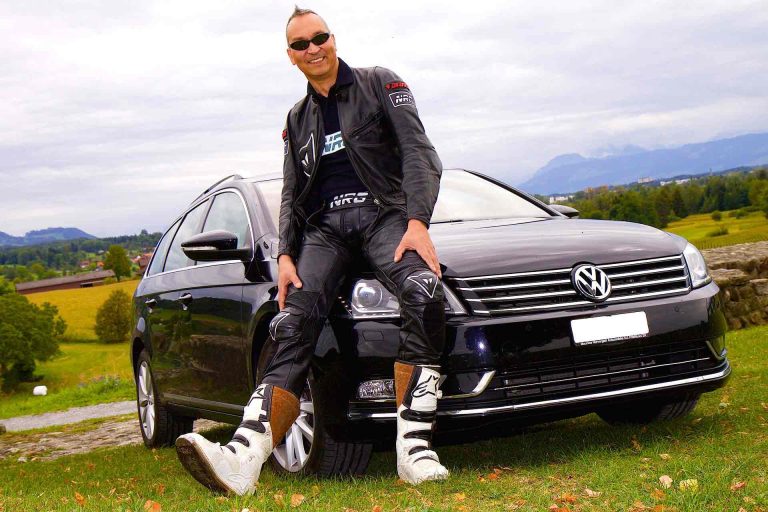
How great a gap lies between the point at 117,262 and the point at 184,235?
16064 centimetres

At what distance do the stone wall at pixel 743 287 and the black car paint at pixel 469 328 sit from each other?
322 inches

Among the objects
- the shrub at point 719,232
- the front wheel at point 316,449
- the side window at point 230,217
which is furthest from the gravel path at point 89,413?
the shrub at point 719,232

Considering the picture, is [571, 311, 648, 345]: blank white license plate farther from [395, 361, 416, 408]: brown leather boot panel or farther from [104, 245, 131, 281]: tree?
[104, 245, 131, 281]: tree

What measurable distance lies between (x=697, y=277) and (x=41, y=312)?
9523 centimetres

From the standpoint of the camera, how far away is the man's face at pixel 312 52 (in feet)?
16.0

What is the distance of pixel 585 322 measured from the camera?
449cm

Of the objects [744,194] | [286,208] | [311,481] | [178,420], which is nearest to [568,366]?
[311,481]

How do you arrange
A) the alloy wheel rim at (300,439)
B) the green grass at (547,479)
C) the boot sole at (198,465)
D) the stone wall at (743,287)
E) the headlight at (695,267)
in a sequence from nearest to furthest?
the green grass at (547,479) < the boot sole at (198,465) < the alloy wheel rim at (300,439) < the headlight at (695,267) < the stone wall at (743,287)

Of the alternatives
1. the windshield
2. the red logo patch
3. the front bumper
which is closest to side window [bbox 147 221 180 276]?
the windshield

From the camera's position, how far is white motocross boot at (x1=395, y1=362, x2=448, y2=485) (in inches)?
169

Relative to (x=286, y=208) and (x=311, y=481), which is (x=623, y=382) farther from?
(x=286, y=208)

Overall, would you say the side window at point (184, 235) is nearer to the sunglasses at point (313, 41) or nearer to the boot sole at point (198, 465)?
the sunglasses at point (313, 41)

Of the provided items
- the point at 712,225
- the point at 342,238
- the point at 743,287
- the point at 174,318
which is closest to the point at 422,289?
the point at 342,238

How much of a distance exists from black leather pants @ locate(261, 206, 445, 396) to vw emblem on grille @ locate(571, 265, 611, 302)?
69 cm
